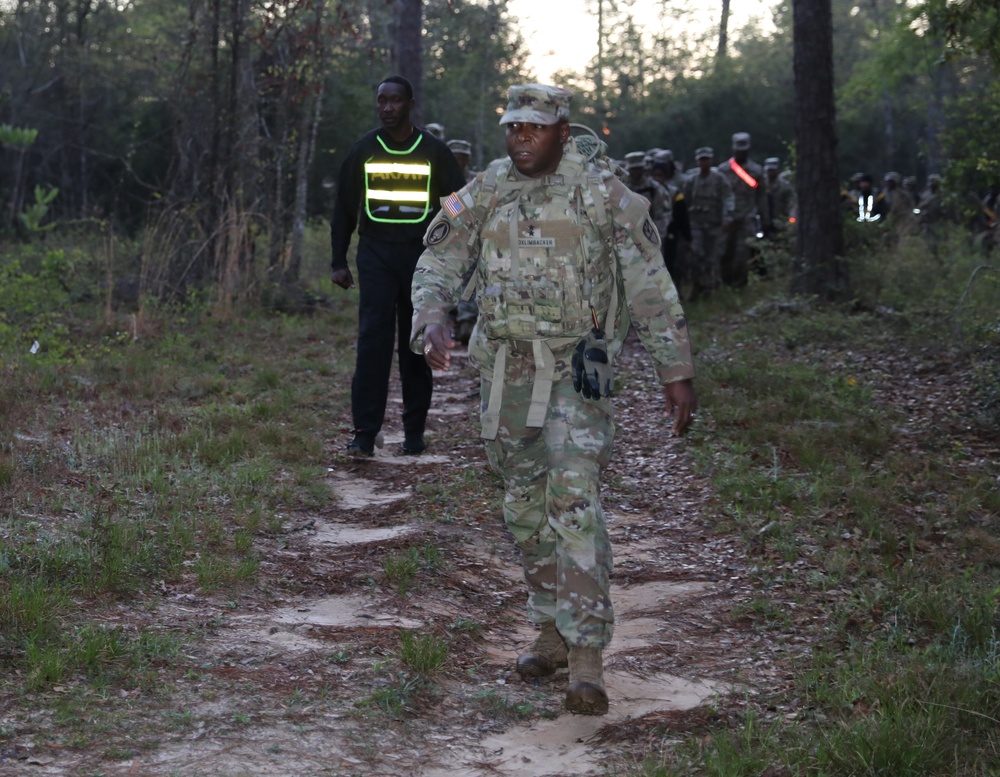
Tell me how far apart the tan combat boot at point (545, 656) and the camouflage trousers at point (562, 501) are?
0.22ft

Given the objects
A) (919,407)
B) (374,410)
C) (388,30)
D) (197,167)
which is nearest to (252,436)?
(374,410)

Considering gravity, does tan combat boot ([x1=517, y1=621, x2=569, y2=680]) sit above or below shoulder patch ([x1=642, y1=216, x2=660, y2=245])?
below

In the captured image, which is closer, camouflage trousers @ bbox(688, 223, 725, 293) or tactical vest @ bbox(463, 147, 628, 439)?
tactical vest @ bbox(463, 147, 628, 439)

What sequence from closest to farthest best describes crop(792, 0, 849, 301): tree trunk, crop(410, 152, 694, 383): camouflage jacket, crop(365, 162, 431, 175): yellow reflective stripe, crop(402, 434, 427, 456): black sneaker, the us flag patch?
crop(410, 152, 694, 383): camouflage jacket < the us flag patch < crop(365, 162, 431, 175): yellow reflective stripe < crop(402, 434, 427, 456): black sneaker < crop(792, 0, 849, 301): tree trunk

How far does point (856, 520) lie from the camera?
254 inches

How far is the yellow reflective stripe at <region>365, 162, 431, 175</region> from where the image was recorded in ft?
24.4

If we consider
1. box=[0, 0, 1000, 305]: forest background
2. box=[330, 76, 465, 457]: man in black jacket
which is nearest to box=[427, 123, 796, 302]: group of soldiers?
box=[0, 0, 1000, 305]: forest background

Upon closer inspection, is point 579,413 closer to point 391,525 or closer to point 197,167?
point 391,525

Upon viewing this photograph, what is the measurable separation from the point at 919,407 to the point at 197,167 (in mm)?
8847

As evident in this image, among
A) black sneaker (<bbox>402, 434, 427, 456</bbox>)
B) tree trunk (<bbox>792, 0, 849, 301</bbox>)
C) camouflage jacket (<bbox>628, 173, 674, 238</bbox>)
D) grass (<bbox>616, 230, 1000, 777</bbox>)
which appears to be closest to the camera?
grass (<bbox>616, 230, 1000, 777</bbox>)

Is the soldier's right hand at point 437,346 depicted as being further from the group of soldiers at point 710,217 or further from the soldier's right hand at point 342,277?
the group of soldiers at point 710,217

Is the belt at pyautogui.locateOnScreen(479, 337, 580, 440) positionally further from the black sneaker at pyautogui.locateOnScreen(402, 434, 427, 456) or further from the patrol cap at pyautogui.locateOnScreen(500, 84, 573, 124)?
the black sneaker at pyautogui.locateOnScreen(402, 434, 427, 456)

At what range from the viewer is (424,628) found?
483 cm

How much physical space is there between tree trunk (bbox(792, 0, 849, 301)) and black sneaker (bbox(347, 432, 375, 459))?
7322 mm
